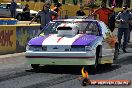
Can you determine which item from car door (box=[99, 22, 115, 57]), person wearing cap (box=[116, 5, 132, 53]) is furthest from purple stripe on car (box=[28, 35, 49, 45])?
person wearing cap (box=[116, 5, 132, 53])

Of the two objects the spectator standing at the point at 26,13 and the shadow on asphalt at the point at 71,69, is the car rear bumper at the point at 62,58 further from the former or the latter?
the spectator standing at the point at 26,13

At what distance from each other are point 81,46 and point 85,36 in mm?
700

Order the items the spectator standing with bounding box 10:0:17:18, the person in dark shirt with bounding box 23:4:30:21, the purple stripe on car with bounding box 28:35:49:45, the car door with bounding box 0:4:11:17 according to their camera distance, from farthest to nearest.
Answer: the car door with bounding box 0:4:11:17 → the person in dark shirt with bounding box 23:4:30:21 → the spectator standing with bounding box 10:0:17:18 → the purple stripe on car with bounding box 28:35:49:45

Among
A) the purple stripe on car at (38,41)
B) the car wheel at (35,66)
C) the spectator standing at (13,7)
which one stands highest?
the purple stripe on car at (38,41)

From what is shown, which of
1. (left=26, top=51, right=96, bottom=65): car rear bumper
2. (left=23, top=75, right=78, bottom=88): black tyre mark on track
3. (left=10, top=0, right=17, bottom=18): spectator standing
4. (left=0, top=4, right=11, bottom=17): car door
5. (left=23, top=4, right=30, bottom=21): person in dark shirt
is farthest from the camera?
(left=0, top=4, right=11, bottom=17): car door

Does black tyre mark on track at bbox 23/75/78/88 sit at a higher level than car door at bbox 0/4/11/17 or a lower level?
higher

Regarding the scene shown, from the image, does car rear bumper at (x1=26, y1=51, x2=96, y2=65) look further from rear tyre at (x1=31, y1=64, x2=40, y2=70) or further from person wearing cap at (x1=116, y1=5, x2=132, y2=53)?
person wearing cap at (x1=116, y1=5, x2=132, y2=53)

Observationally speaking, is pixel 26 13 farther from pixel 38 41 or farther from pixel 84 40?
pixel 84 40

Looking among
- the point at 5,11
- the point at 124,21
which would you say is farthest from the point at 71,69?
the point at 5,11

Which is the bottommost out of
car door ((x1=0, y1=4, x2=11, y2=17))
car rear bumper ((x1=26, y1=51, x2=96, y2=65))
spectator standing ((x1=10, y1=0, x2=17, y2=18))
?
car door ((x1=0, y1=4, x2=11, y2=17))

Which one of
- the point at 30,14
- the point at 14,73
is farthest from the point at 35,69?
the point at 30,14

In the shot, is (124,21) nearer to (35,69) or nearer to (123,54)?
(123,54)

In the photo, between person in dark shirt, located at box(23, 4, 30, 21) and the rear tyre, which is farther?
person in dark shirt, located at box(23, 4, 30, 21)

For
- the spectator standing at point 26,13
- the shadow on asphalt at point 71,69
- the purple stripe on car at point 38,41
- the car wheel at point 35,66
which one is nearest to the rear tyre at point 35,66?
the car wheel at point 35,66
